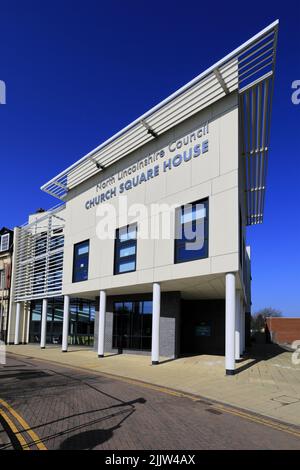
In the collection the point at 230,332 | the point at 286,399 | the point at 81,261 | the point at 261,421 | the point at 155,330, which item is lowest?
the point at 286,399

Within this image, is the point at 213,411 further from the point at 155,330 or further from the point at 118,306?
the point at 118,306

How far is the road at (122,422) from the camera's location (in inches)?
269

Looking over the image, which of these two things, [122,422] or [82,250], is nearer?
[122,422]

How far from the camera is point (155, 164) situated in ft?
74.3

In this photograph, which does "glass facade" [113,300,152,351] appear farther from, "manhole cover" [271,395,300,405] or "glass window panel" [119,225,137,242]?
"manhole cover" [271,395,300,405]

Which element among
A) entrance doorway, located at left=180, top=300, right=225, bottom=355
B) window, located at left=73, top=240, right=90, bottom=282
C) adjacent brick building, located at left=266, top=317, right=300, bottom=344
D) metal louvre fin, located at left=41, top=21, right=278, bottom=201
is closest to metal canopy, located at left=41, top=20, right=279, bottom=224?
metal louvre fin, located at left=41, top=21, right=278, bottom=201

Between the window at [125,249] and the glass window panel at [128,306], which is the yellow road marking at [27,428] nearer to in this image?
the window at [125,249]

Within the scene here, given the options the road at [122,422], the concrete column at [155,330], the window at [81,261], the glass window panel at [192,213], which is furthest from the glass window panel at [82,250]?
the road at [122,422]

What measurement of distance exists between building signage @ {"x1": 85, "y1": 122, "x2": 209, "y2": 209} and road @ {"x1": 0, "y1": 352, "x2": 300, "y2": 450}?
12.1 meters

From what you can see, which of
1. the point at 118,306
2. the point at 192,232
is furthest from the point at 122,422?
the point at 118,306

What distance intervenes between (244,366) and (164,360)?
4505mm

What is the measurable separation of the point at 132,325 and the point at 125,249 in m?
5.47

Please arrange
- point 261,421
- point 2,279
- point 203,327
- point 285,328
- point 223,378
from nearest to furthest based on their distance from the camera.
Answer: point 261,421 → point 223,378 → point 203,327 → point 2,279 → point 285,328

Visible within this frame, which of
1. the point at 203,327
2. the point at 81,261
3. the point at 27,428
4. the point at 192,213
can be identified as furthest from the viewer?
the point at 81,261
